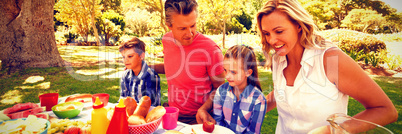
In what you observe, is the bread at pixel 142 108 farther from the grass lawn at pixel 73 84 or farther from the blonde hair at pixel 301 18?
the grass lawn at pixel 73 84

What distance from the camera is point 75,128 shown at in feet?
4.72

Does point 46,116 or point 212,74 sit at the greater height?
point 212,74

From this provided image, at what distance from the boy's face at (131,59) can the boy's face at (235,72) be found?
127 centimetres

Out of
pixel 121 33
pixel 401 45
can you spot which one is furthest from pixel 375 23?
pixel 121 33

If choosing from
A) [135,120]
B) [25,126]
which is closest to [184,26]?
[135,120]

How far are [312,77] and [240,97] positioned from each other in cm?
68

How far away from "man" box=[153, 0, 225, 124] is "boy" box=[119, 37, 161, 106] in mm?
219

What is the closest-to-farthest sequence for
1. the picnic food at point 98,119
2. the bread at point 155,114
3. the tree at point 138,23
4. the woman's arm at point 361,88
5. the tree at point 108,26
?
the woman's arm at point 361,88
the picnic food at point 98,119
the bread at point 155,114
the tree at point 108,26
the tree at point 138,23

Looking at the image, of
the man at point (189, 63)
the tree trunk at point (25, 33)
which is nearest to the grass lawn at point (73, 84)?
the tree trunk at point (25, 33)

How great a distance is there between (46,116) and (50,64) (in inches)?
290

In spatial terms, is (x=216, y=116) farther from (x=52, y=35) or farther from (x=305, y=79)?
(x=52, y=35)

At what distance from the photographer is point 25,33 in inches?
277

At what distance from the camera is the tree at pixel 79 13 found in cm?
1295

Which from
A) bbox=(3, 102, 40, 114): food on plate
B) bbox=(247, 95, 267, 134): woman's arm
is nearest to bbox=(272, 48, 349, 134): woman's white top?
bbox=(247, 95, 267, 134): woman's arm
